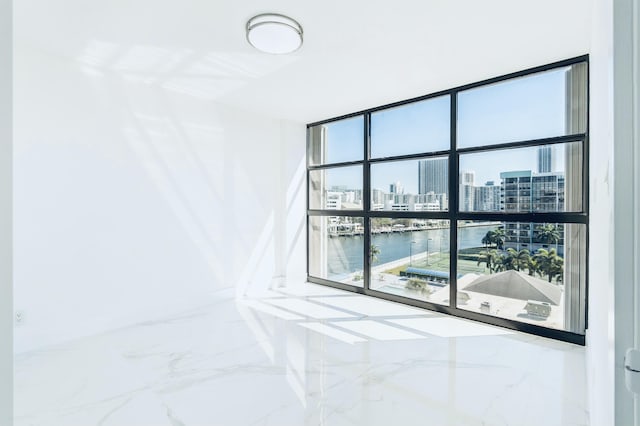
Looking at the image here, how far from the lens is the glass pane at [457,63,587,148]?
9.77 feet

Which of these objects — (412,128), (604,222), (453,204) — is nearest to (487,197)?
(453,204)

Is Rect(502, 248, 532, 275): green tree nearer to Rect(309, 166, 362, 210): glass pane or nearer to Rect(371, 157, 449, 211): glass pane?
Rect(371, 157, 449, 211): glass pane

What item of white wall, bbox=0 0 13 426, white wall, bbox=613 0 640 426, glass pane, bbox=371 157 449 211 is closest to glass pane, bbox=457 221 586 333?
glass pane, bbox=371 157 449 211

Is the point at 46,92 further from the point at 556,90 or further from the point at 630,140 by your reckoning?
the point at 556,90

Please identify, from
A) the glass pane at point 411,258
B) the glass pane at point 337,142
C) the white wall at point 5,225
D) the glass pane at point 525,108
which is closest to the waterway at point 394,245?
the glass pane at point 411,258

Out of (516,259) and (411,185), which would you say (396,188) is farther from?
(516,259)

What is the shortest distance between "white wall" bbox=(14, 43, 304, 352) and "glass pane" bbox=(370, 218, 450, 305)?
5.25ft

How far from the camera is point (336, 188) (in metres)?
4.98

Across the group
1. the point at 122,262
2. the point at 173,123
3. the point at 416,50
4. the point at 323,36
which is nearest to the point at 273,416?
the point at 122,262

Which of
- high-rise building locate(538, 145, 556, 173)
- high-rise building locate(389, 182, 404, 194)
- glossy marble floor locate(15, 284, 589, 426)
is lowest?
glossy marble floor locate(15, 284, 589, 426)

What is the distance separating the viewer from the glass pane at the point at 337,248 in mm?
4746

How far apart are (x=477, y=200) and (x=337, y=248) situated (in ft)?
6.98

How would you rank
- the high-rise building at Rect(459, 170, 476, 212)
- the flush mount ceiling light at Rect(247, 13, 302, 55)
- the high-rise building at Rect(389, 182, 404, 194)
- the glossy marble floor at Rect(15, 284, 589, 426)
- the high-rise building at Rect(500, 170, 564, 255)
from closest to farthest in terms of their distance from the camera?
the glossy marble floor at Rect(15, 284, 589, 426)
the flush mount ceiling light at Rect(247, 13, 302, 55)
the high-rise building at Rect(500, 170, 564, 255)
the high-rise building at Rect(459, 170, 476, 212)
the high-rise building at Rect(389, 182, 404, 194)

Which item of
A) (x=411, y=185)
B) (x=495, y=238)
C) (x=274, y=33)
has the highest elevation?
(x=274, y=33)
